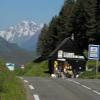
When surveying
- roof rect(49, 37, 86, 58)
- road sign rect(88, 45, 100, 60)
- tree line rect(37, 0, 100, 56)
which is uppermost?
tree line rect(37, 0, 100, 56)

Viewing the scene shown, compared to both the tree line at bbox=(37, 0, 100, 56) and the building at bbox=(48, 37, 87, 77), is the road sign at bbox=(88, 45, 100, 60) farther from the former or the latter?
the tree line at bbox=(37, 0, 100, 56)

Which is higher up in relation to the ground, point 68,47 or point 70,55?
point 68,47

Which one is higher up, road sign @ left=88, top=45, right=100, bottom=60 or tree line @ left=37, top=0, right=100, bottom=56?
tree line @ left=37, top=0, right=100, bottom=56

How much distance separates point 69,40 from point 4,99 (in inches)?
3160

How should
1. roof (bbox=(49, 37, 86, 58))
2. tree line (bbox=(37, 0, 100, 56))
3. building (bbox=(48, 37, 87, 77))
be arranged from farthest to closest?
tree line (bbox=(37, 0, 100, 56)) < roof (bbox=(49, 37, 86, 58)) < building (bbox=(48, 37, 87, 77))

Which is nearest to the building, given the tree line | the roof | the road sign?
the roof

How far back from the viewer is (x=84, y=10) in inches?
3782

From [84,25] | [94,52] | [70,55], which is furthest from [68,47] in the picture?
Result: [94,52]

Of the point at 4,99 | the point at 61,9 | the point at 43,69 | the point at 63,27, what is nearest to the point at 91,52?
the point at 4,99

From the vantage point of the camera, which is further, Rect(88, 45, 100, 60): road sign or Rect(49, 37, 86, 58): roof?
Rect(49, 37, 86, 58): roof

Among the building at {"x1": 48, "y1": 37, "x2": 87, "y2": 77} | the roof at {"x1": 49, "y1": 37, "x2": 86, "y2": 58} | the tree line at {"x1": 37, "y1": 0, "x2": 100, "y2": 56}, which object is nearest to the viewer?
the building at {"x1": 48, "y1": 37, "x2": 87, "y2": 77}

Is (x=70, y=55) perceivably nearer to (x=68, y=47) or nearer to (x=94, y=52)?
(x=68, y=47)

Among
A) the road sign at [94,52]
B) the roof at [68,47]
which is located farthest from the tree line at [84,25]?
the road sign at [94,52]

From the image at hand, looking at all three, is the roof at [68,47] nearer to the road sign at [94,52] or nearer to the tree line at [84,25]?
the tree line at [84,25]
